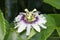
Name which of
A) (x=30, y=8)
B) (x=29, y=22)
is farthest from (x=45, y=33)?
(x=30, y=8)

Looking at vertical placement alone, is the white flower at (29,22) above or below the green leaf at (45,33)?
above

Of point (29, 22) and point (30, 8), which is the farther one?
point (30, 8)

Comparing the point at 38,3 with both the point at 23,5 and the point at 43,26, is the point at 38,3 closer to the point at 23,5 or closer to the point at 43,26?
the point at 23,5

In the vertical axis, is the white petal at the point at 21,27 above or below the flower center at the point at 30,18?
below

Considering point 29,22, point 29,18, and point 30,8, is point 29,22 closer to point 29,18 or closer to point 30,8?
point 29,18

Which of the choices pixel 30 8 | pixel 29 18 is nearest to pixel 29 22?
pixel 29 18

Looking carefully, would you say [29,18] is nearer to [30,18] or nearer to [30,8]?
[30,18]

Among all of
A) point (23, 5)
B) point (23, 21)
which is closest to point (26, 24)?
point (23, 21)

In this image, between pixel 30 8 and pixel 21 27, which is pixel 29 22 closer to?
pixel 21 27
